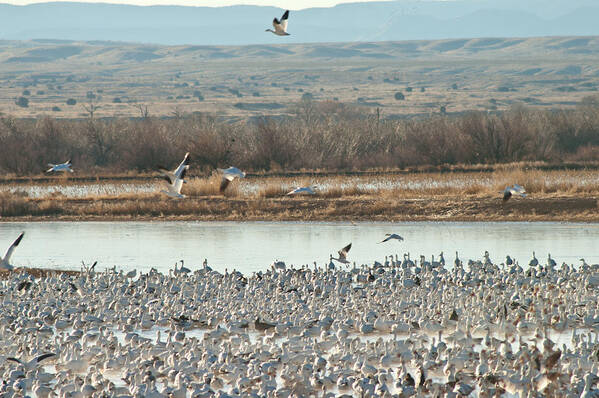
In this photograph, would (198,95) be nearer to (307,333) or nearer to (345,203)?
(345,203)

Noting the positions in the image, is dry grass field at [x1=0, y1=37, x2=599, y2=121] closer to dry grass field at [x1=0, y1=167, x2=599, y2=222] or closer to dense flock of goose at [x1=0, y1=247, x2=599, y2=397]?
dry grass field at [x1=0, y1=167, x2=599, y2=222]

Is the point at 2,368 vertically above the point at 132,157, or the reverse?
the point at 2,368

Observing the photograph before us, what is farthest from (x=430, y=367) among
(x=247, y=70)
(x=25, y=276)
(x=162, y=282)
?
(x=247, y=70)

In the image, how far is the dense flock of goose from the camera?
29.7 feet

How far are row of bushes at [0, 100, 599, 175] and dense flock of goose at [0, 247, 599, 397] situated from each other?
77.5 feet

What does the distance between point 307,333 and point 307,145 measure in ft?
101

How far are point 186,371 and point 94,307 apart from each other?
4.43m

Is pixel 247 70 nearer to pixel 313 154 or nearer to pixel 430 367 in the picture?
pixel 313 154

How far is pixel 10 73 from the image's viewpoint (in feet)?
528

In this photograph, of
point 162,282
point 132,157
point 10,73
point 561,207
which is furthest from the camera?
point 10,73

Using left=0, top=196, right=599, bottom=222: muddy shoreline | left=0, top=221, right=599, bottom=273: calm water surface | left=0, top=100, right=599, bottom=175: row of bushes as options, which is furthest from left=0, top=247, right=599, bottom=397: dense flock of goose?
left=0, top=100, right=599, bottom=175: row of bushes

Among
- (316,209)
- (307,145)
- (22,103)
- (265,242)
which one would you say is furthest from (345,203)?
(22,103)

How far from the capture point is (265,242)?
2289 cm

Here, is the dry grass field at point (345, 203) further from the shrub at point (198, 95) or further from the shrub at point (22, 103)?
→ the shrub at point (198, 95)
